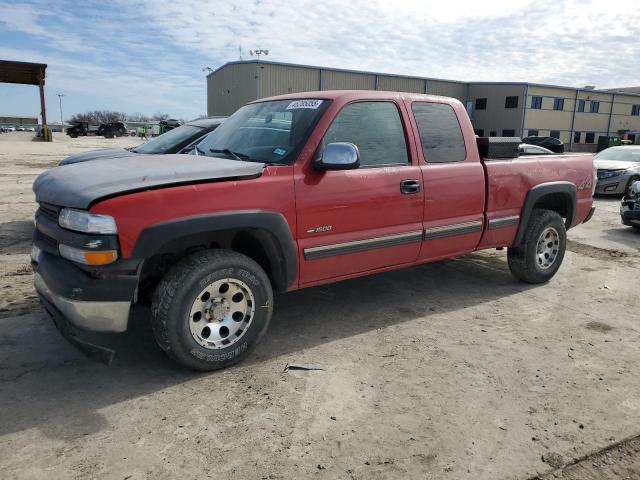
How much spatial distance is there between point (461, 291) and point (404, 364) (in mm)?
1916

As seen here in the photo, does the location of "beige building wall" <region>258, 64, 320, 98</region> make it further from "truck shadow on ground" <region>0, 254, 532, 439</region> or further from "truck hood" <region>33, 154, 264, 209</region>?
"truck hood" <region>33, 154, 264, 209</region>

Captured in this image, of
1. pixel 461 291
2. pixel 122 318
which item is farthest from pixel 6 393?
pixel 461 291

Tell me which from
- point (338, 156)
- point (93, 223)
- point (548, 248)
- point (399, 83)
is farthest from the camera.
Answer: point (399, 83)

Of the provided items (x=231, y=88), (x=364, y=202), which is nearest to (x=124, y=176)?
(x=364, y=202)

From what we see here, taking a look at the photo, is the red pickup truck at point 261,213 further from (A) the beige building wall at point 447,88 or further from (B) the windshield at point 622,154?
(A) the beige building wall at point 447,88

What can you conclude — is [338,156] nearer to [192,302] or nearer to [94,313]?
[192,302]

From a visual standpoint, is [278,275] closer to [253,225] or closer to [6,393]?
[253,225]

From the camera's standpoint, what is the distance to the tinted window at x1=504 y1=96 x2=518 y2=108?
140ft

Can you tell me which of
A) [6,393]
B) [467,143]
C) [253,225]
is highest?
[467,143]

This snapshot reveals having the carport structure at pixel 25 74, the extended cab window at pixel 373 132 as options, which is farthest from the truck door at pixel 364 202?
the carport structure at pixel 25 74

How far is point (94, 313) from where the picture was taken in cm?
291

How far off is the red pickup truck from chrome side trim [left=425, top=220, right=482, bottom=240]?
0.01 metres

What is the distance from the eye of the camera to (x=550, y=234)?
5.39 metres

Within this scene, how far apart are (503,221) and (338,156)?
2.25 metres
